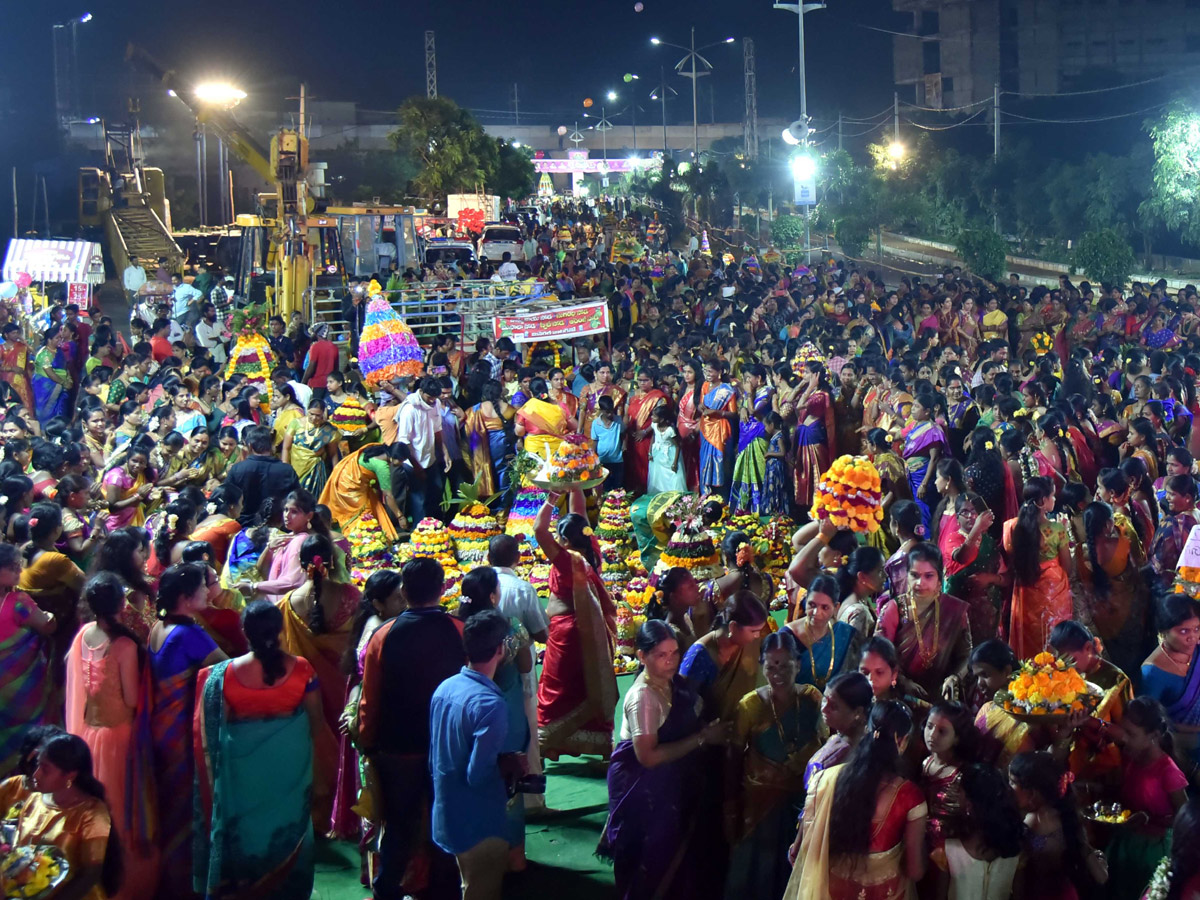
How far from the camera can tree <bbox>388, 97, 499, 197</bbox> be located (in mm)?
37875

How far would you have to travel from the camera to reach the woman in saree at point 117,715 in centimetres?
490

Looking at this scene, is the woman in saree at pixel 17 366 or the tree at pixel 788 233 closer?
the woman in saree at pixel 17 366

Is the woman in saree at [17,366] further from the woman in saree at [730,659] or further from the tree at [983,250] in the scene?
the tree at [983,250]

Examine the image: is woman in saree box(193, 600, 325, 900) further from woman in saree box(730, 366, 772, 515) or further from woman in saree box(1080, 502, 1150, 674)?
woman in saree box(730, 366, 772, 515)

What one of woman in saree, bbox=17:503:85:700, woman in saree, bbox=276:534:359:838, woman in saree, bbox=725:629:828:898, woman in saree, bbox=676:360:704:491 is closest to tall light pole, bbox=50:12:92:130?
woman in saree, bbox=676:360:704:491

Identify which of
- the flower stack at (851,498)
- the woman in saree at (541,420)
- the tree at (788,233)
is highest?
the tree at (788,233)

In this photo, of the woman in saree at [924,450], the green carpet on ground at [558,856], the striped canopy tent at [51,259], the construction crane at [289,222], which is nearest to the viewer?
the green carpet on ground at [558,856]

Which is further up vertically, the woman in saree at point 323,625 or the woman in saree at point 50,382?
the woman in saree at point 50,382

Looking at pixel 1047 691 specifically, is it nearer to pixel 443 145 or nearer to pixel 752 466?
pixel 752 466

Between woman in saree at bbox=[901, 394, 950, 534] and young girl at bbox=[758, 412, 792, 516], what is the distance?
1.12 metres

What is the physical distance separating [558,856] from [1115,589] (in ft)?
9.98

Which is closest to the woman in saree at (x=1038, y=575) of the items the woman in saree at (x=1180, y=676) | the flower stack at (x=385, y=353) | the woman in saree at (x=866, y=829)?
the woman in saree at (x=1180, y=676)

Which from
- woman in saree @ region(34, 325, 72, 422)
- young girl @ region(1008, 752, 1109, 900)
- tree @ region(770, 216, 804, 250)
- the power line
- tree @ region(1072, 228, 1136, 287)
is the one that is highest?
the power line

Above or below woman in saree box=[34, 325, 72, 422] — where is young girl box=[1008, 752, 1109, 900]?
below
